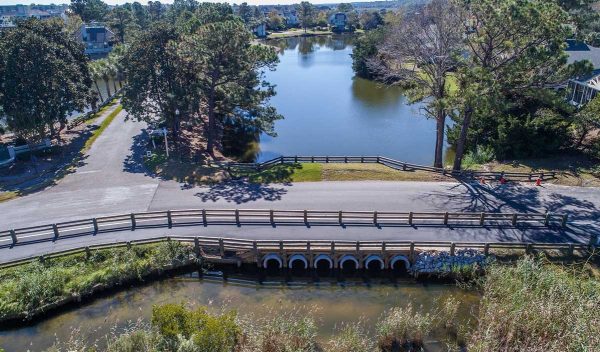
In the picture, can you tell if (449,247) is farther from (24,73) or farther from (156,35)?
(24,73)

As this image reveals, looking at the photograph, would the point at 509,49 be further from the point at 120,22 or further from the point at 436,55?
the point at 120,22

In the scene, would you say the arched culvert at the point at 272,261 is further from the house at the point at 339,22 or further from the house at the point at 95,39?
the house at the point at 339,22

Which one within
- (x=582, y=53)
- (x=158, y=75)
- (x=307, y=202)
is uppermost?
(x=582, y=53)

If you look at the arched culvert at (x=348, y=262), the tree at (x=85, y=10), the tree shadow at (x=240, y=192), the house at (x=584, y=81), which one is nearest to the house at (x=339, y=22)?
the tree at (x=85, y=10)

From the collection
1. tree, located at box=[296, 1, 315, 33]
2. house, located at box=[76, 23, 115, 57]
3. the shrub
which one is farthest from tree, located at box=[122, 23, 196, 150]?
tree, located at box=[296, 1, 315, 33]

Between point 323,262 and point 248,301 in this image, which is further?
point 323,262

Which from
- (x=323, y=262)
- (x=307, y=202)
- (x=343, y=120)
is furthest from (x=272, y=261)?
(x=343, y=120)

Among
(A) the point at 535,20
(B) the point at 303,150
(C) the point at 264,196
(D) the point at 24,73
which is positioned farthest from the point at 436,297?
(D) the point at 24,73
